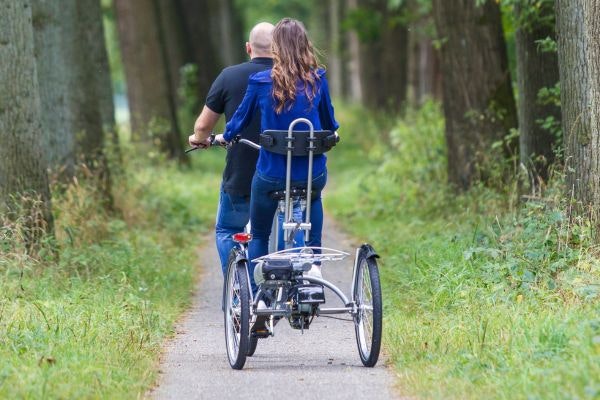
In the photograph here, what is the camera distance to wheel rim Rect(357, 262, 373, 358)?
6820mm

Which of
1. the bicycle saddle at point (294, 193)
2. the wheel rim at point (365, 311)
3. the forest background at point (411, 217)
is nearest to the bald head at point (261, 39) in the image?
the forest background at point (411, 217)

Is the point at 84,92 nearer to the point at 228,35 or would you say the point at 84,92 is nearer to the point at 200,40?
the point at 200,40

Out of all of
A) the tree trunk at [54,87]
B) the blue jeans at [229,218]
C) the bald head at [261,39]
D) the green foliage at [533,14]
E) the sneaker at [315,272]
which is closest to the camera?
the sneaker at [315,272]

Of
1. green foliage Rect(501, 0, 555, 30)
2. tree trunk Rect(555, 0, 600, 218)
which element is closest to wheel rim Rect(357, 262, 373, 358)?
tree trunk Rect(555, 0, 600, 218)

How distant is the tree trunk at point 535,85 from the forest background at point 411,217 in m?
0.02

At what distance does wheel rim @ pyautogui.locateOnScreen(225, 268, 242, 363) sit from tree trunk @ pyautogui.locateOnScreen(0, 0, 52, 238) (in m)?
2.86

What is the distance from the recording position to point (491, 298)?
7.94 m

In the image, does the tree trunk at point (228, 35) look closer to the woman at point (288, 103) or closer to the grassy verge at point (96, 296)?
the grassy verge at point (96, 296)

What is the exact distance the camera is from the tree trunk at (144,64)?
21.1 m

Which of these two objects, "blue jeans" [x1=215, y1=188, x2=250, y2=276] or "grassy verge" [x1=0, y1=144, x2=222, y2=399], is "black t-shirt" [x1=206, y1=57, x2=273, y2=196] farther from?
"grassy verge" [x1=0, y1=144, x2=222, y2=399]

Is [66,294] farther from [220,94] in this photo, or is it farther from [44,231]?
[220,94]

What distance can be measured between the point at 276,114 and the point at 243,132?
0.97 metres

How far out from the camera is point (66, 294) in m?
8.78

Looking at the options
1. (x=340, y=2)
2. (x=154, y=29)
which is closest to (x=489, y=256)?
(x=154, y=29)
